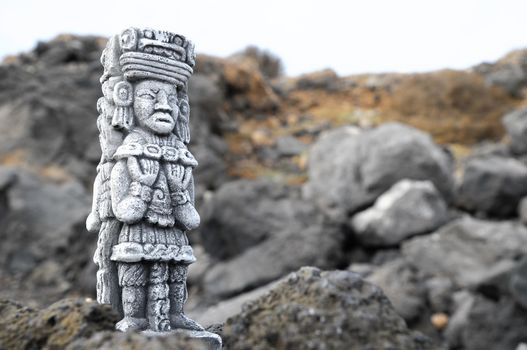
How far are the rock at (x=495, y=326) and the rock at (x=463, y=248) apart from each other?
1552mm

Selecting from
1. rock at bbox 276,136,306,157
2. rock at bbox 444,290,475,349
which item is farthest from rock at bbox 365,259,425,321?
rock at bbox 276,136,306,157

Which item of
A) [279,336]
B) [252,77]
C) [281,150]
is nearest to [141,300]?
[279,336]

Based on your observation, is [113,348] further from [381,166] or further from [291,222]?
[381,166]

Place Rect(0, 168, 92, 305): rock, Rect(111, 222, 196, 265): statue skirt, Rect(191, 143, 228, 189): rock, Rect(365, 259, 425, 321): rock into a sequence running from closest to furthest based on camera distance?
1. Rect(111, 222, 196, 265): statue skirt
2. Rect(365, 259, 425, 321): rock
3. Rect(0, 168, 92, 305): rock
4. Rect(191, 143, 228, 189): rock

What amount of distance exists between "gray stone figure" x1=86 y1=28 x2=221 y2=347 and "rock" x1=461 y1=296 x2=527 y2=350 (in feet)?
21.4

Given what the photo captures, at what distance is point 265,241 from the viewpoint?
1158cm

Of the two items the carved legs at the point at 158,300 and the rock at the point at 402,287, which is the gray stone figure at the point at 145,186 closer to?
the carved legs at the point at 158,300

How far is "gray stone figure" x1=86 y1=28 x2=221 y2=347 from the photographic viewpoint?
4828 mm

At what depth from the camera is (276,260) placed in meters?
10.8

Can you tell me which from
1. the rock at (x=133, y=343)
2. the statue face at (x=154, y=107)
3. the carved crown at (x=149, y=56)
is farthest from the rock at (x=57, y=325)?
the carved crown at (x=149, y=56)

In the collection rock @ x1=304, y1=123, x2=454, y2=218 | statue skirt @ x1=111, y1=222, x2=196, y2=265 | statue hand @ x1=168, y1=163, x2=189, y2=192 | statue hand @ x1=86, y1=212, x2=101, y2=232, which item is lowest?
statue skirt @ x1=111, y1=222, x2=196, y2=265

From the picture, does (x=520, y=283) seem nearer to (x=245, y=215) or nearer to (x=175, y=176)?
(x=245, y=215)

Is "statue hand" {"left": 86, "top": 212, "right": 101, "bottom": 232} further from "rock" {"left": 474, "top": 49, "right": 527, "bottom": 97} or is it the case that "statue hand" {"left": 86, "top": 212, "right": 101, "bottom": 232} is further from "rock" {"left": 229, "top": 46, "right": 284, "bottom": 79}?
"rock" {"left": 229, "top": 46, "right": 284, "bottom": 79}

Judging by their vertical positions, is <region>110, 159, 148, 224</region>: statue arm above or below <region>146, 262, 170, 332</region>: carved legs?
above
